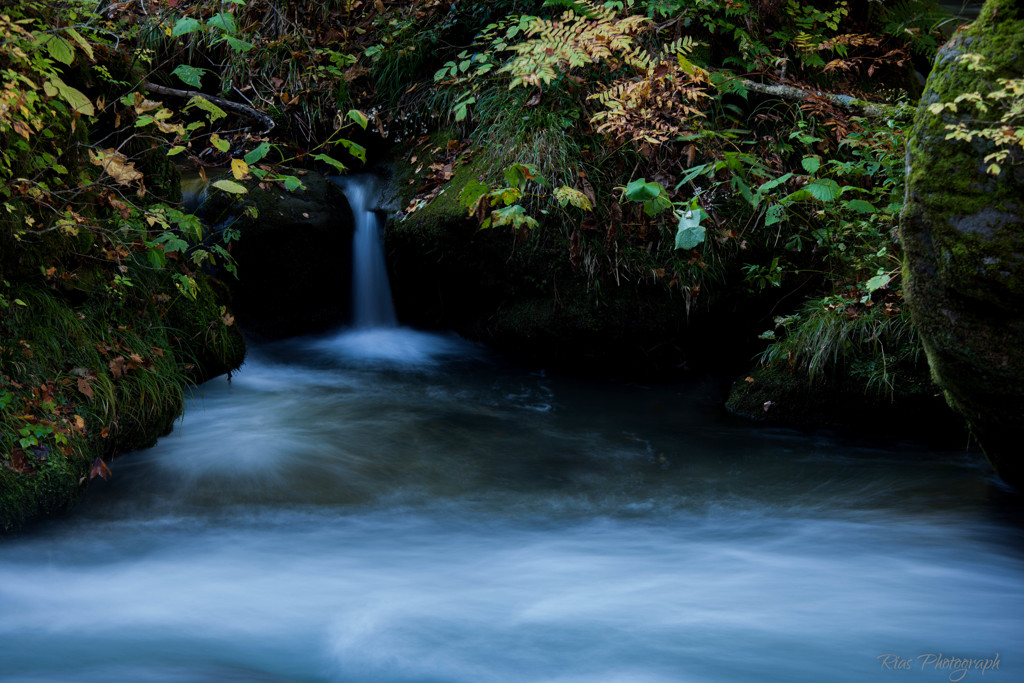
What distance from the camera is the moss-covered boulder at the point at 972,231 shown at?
2.94 meters

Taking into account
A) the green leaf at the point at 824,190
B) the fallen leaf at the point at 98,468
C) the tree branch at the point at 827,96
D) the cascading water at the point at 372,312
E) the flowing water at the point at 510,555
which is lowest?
the flowing water at the point at 510,555

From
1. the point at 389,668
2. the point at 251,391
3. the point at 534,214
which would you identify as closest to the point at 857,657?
the point at 389,668

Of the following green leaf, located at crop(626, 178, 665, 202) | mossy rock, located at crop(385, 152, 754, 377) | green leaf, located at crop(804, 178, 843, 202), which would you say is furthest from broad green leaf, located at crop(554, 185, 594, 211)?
green leaf, located at crop(804, 178, 843, 202)

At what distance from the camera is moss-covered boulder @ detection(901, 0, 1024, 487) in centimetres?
294

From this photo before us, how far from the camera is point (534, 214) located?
18.7ft

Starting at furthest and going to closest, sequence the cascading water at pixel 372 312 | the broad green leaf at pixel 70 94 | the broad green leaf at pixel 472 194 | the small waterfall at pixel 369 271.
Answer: the small waterfall at pixel 369 271
the cascading water at pixel 372 312
the broad green leaf at pixel 472 194
the broad green leaf at pixel 70 94

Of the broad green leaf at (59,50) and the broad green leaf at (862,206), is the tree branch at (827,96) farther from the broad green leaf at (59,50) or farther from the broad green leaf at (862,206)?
the broad green leaf at (59,50)

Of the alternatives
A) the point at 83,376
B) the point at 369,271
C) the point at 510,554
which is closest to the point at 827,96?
the point at 369,271

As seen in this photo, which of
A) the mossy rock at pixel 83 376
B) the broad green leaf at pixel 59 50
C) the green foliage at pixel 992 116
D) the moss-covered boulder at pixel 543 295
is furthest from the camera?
the moss-covered boulder at pixel 543 295

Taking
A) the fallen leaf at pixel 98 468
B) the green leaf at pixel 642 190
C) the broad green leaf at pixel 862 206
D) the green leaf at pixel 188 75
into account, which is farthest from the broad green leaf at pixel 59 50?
the broad green leaf at pixel 862 206

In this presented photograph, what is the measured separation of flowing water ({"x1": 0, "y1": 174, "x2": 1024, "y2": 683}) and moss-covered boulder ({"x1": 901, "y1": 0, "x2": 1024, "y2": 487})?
85cm

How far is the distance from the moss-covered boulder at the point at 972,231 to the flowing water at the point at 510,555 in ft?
2.80

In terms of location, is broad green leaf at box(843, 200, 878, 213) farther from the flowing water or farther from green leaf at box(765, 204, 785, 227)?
the flowing water

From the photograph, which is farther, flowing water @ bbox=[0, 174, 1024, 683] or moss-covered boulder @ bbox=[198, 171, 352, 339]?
moss-covered boulder @ bbox=[198, 171, 352, 339]
